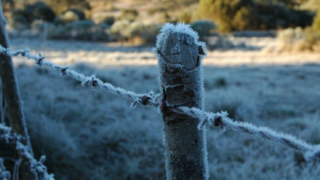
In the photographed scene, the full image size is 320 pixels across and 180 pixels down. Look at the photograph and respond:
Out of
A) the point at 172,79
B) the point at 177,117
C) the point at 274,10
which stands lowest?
the point at 177,117

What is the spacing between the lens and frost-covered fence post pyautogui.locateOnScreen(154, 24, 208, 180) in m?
0.69

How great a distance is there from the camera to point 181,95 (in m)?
0.73

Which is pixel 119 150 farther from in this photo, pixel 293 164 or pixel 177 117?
pixel 177 117

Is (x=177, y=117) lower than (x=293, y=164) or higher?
higher

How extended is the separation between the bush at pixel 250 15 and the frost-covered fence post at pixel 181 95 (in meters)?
18.5

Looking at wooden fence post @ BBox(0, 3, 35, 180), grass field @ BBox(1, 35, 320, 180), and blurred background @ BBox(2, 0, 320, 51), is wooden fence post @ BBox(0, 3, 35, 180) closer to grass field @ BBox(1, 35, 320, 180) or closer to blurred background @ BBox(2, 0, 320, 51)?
grass field @ BBox(1, 35, 320, 180)

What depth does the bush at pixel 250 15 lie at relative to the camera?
18.9 m

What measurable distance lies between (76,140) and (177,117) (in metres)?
2.68

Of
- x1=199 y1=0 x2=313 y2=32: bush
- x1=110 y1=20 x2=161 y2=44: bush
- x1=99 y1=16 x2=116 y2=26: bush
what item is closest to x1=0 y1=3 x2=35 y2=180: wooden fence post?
x1=110 y1=20 x2=161 y2=44: bush

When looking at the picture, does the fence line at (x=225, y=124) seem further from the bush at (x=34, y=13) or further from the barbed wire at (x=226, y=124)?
the bush at (x=34, y=13)

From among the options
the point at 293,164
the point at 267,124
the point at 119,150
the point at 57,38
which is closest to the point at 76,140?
the point at 119,150

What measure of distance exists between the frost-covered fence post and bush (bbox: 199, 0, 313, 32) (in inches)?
730

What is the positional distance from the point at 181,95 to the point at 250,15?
20340 millimetres

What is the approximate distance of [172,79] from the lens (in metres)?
0.72
